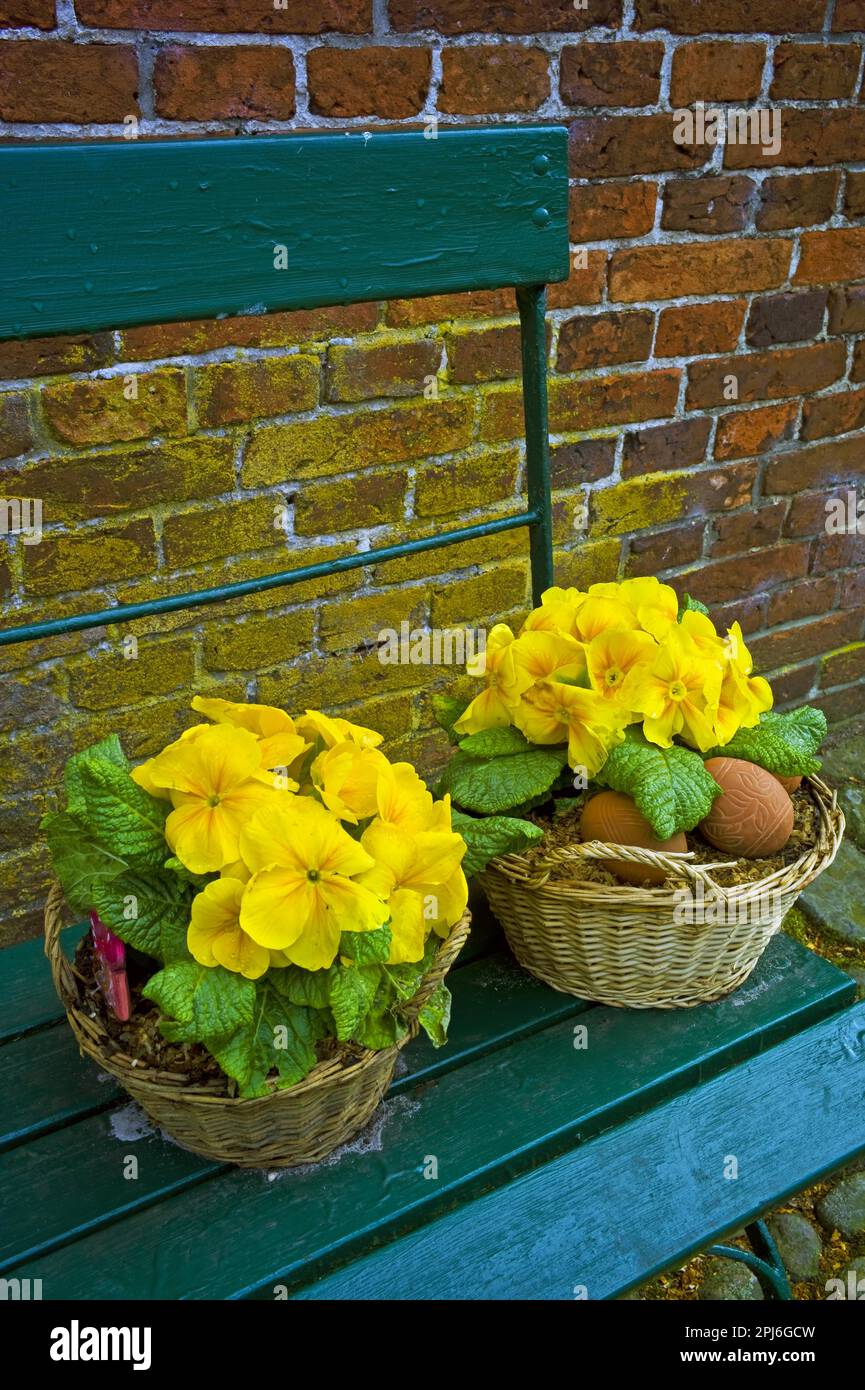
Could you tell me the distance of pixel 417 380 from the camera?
1.55m

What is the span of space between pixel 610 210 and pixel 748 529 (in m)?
0.62

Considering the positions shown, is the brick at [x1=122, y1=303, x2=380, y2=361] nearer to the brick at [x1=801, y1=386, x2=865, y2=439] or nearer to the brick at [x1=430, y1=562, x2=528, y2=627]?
the brick at [x1=430, y1=562, x2=528, y2=627]

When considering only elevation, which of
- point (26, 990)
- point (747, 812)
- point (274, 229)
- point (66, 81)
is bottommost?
point (26, 990)

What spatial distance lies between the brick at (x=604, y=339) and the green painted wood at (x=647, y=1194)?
3.24ft

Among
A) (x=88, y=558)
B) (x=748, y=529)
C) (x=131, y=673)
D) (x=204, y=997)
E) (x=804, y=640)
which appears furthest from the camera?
(x=804, y=640)

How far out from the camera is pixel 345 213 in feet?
3.41

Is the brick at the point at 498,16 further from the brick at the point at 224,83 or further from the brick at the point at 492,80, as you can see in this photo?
the brick at the point at 224,83

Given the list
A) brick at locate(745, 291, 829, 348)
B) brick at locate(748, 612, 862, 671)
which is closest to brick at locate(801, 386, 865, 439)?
brick at locate(745, 291, 829, 348)

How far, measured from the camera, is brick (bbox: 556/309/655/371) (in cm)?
163

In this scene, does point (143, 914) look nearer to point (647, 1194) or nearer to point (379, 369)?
point (647, 1194)

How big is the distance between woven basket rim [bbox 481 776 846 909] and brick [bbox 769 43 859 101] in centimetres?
122

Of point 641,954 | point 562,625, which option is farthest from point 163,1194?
point 562,625

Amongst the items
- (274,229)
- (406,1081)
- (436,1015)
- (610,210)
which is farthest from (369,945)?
(610,210)
